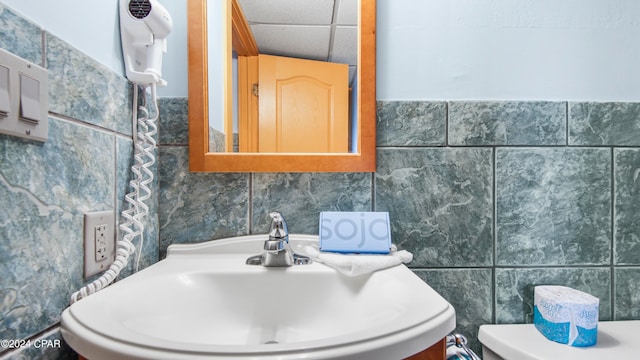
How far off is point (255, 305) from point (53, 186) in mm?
410

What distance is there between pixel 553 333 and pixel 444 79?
0.66 m

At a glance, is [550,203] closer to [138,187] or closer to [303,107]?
[303,107]

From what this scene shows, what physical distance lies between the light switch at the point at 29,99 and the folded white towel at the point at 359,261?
1.80 feet

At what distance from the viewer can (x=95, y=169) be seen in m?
0.58

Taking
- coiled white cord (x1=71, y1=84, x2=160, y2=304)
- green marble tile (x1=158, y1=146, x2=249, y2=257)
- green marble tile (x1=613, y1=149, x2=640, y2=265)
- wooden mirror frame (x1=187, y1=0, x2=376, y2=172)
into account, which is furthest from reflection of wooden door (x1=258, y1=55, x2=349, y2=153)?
green marble tile (x1=613, y1=149, x2=640, y2=265)

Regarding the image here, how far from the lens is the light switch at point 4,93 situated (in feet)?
1.26

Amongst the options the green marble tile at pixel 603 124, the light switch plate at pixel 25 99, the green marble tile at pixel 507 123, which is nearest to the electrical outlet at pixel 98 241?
the light switch plate at pixel 25 99

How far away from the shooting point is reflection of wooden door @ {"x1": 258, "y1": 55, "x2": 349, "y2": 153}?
83 centimetres

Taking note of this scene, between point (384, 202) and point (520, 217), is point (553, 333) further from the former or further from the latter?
point (384, 202)

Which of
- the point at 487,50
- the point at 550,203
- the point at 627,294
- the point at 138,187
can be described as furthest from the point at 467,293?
the point at 138,187

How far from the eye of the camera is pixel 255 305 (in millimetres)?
666

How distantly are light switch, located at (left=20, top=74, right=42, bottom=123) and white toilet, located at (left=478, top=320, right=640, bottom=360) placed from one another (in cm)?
99

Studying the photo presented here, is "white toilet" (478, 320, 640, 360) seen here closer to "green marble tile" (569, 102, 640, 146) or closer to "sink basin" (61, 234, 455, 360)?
"sink basin" (61, 234, 455, 360)

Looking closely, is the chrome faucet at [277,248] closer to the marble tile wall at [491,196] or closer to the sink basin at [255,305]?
the sink basin at [255,305]
